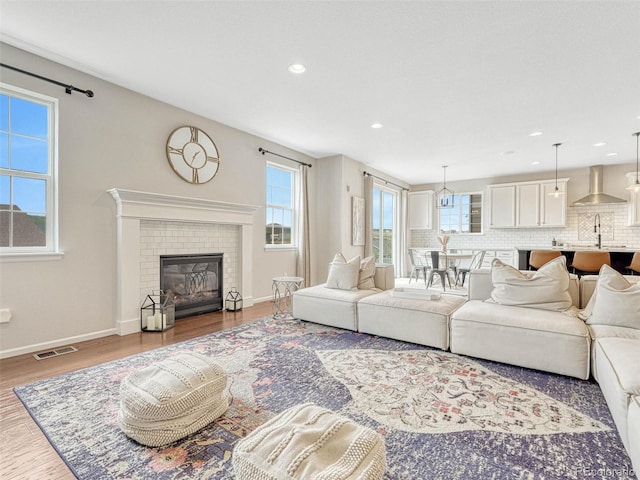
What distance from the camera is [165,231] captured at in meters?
4.04

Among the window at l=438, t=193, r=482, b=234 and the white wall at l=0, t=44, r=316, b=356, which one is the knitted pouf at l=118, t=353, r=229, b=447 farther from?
the window at l=438, t=193, r=482, b=234

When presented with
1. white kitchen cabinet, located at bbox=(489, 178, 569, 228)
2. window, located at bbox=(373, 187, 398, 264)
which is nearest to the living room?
white kitchen cabinet, located at bbox=(489, 178, 569, 228)

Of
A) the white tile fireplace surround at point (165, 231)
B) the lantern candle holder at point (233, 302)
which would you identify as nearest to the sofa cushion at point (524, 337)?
the lantern candle holder at point (233, 302)

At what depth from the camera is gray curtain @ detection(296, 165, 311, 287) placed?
19.6 feet

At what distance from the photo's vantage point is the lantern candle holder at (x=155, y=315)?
11.9ft

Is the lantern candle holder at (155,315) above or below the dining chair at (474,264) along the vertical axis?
below

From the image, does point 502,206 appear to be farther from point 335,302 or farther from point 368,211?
point 335,302

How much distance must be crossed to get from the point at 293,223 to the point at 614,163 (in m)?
7.14

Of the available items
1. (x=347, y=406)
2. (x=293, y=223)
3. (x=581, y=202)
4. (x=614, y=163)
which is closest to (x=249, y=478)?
(x=347, y=406)

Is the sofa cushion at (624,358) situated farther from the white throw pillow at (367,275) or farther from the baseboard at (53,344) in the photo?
the baseboard at (53,344)

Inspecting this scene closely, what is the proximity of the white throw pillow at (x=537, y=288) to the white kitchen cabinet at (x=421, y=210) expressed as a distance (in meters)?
6.11

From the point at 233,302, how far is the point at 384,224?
196 inches

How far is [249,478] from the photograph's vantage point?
3.89 feet

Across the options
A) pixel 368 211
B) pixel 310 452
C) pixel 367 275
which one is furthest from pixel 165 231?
pixel 368 211
